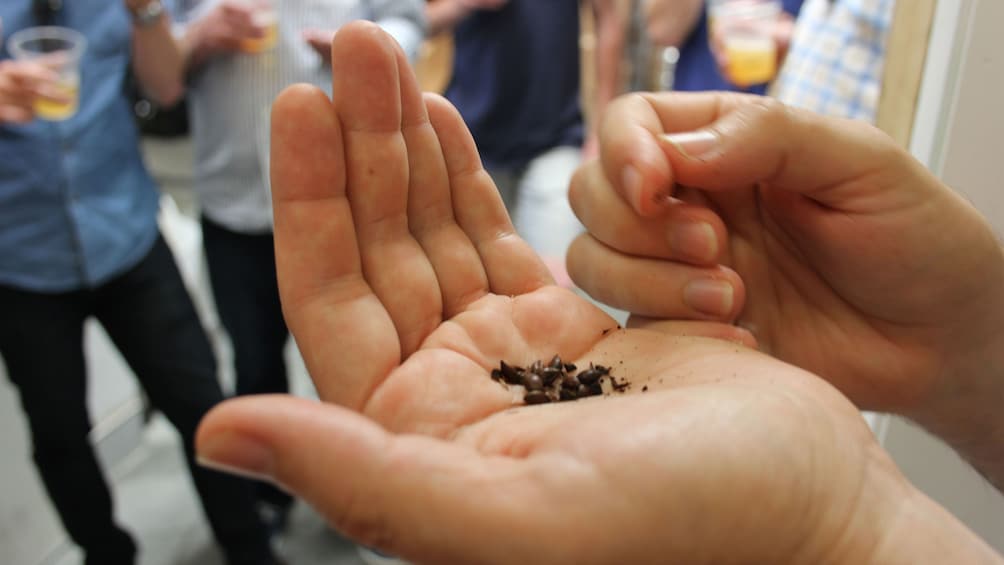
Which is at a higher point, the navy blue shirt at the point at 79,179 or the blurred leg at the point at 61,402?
the navy blue shirt at the point at 79,179

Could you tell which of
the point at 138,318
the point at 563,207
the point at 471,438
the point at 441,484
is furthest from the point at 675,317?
the point at 138,318

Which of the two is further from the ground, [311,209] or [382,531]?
[311,209]

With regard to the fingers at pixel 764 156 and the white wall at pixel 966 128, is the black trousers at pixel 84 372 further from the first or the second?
the white wall at pixel 966 128

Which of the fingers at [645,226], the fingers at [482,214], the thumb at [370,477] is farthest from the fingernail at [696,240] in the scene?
the thumb at [370,477]

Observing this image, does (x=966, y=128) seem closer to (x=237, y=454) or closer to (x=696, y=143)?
(x=696, y=143)

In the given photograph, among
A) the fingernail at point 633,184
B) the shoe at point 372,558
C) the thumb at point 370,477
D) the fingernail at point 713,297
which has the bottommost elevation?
the shoe at point 372,558

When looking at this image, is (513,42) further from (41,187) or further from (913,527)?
(913,527)

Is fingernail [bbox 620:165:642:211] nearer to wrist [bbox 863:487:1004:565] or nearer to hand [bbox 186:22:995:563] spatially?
hand [bbox 186:22:995:563]

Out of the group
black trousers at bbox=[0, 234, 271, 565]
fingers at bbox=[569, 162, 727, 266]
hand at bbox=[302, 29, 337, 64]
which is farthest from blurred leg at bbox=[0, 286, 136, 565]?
fingers at bbox=[569, 162, 727, 266]
